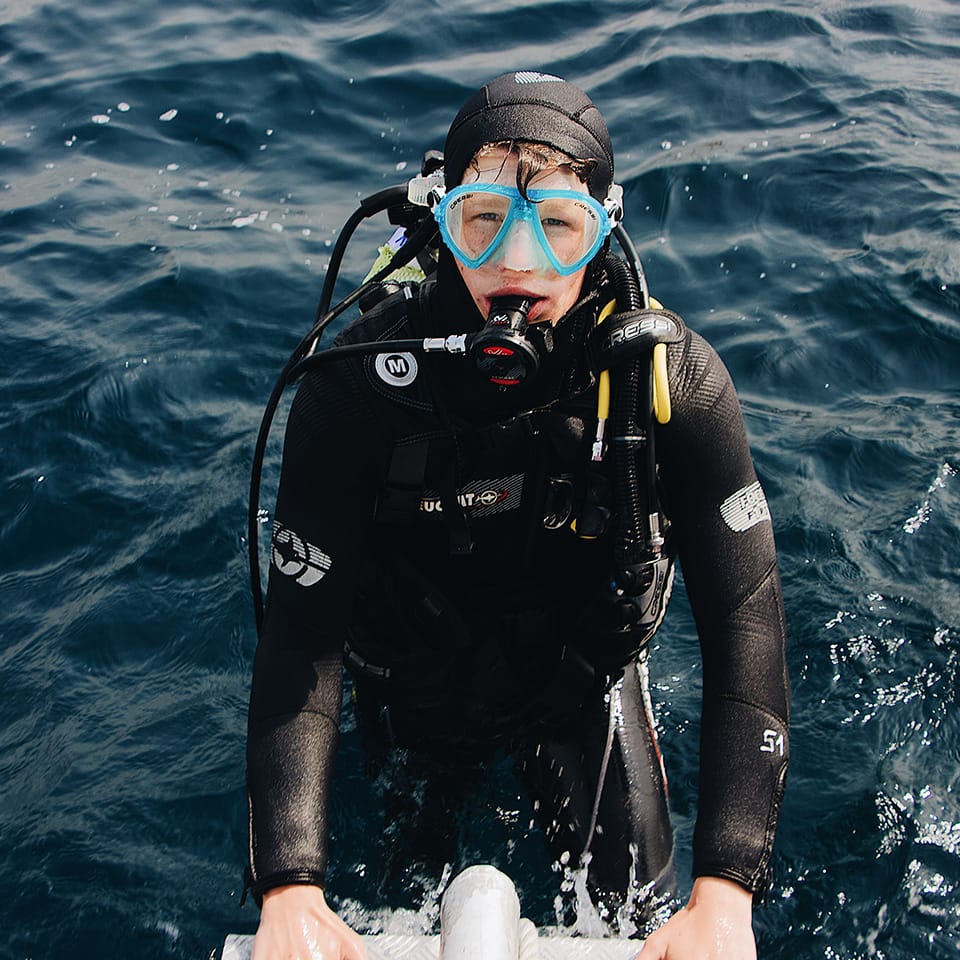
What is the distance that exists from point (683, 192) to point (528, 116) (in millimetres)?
4270

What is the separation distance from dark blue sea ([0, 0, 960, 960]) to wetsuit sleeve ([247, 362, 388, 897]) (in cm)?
88

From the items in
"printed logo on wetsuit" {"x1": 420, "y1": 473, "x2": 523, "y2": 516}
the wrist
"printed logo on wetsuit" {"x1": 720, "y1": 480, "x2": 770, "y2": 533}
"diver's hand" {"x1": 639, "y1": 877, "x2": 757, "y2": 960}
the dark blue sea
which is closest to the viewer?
"diver's hand" {"x1": 639, "y1": 877, "x2": 757, "y2": 960}

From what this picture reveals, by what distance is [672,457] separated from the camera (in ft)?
8.39

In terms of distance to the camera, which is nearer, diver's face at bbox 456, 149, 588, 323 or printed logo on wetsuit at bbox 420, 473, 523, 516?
diver's face at bbox 456, 149, 588, 323

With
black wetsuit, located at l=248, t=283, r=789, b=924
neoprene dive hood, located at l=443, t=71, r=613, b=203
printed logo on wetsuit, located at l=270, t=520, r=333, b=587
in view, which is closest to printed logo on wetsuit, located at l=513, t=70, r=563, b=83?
neoprene dive hood, located at l=443, t=71, r=613, b=203

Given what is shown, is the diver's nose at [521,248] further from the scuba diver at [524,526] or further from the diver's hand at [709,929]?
the diver's hand at [709,929]

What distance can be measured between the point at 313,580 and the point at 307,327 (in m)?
3.42

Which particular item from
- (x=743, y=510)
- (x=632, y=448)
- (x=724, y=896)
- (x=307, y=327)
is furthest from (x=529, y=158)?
(x=307, y=327)

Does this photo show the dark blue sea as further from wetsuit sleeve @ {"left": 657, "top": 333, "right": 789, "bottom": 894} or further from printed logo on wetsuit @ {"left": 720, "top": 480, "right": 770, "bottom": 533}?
printed logo on wetsuit @ {"left": 720, "top": 480, "right": 770, "bottom": 533}

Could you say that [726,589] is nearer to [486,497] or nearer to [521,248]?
[486,497]

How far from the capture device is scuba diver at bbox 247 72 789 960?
7.64 feet

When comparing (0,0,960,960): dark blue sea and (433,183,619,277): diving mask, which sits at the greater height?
(433,183,619,277): diving mask

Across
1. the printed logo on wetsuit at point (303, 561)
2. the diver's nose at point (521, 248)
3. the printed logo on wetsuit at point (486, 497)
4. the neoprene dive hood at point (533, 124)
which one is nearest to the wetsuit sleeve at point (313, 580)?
the printed logo on wetsuit at point (303, 561)

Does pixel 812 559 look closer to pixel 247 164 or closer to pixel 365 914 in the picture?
pixel 365 914
